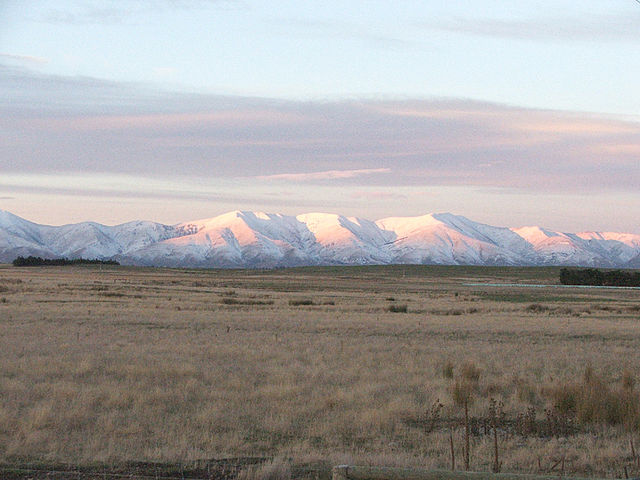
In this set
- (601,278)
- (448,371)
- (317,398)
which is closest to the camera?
(317,398)

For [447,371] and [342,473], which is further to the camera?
[447,371]

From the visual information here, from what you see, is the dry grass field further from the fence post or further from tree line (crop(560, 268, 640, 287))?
tree line (crop(560, 268, 640, 287))

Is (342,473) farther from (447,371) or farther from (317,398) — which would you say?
(447,371)

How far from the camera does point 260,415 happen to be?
45.9 ft

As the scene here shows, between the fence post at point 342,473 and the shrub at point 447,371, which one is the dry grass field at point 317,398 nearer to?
the shrub at point 447,371

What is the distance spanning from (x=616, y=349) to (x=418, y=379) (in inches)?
404

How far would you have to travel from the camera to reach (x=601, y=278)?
375 feet

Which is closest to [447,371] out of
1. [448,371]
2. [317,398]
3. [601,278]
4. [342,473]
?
[448,371]

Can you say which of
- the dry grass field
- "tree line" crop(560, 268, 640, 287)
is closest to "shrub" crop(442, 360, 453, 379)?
the dry grass field

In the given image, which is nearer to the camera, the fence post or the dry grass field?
the fence post

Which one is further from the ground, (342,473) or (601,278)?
(342,473)

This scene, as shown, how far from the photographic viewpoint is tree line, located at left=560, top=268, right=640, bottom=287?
4400 inches

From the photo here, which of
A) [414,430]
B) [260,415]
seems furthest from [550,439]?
[260,415]

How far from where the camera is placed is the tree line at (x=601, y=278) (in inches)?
4400
